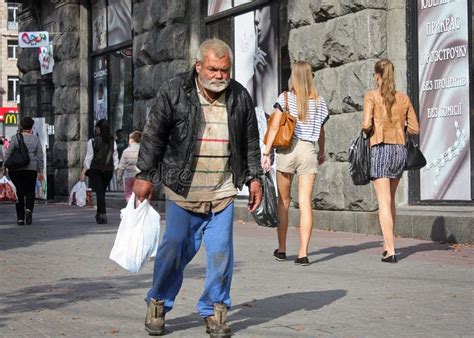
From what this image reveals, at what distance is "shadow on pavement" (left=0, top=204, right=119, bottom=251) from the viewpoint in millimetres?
14229

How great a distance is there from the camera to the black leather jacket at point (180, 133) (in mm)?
6453

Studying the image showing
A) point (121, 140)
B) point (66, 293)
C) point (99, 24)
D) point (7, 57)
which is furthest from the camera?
point (7, 57)

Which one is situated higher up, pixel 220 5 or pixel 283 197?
pixel 220 5

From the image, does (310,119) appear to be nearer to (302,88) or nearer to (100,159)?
(302,88)

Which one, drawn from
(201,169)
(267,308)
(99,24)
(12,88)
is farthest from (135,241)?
(12,88)

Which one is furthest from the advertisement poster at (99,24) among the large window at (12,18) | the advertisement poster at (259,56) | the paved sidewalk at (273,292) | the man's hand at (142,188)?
the large window at (12,18)

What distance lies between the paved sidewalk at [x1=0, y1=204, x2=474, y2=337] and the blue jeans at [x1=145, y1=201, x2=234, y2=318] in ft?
0.93

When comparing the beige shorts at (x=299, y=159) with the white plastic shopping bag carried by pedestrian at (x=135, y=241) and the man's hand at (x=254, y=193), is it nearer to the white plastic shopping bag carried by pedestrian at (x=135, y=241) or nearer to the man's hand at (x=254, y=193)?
the white plastic shopping bag carried by pedestrian at (x=135, y=241)

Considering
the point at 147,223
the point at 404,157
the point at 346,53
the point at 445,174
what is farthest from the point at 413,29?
the point at 147,223

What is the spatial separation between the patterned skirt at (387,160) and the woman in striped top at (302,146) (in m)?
0.55

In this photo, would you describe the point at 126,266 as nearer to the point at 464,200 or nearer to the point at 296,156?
the point at 296,156

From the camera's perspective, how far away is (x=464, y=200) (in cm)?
1281

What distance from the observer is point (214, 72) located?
251 inches

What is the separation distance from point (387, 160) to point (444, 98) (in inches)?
119
